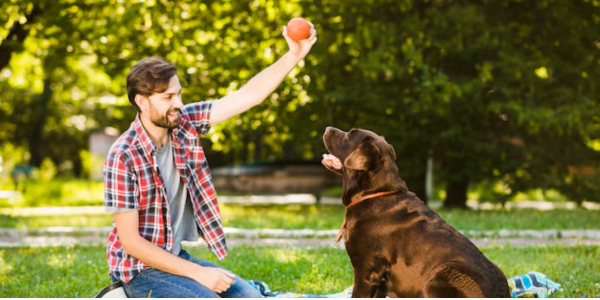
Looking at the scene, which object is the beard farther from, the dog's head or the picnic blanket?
the picnic blanket

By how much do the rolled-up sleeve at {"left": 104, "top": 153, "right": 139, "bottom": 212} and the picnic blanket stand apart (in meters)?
2.12

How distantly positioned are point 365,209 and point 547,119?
1018 cm

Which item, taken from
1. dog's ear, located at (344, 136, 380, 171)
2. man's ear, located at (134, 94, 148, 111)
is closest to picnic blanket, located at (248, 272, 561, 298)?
dog's ear, located at (344, 136, 380, 171)

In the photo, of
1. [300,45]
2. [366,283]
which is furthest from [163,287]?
[300,45]

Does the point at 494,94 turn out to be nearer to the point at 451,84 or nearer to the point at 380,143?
the point at 451,84

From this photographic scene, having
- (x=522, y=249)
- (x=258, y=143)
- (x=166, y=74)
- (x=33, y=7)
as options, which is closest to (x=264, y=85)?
(x=166, y=74)

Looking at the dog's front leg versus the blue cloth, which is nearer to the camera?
the dog's front leg

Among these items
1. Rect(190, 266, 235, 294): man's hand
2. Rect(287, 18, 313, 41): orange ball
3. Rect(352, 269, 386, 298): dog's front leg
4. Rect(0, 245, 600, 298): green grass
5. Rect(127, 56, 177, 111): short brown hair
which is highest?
Rect(287, 18, 313, 41): orange ball

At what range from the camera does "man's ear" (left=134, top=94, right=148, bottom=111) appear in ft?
12.2

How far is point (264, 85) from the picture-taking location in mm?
4168

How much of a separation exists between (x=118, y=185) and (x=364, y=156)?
5.18ft

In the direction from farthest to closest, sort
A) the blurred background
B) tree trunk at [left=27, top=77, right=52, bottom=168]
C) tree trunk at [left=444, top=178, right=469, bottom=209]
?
tree trunk at [left=27, top=77, right=52, bottom=168]
tree trunk at [left=444, top=178, right=469, bottom=209]
the blurred background

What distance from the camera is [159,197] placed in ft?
12.1

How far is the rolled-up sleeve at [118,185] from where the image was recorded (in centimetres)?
352
